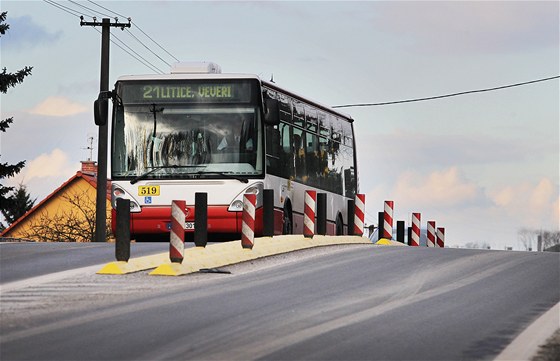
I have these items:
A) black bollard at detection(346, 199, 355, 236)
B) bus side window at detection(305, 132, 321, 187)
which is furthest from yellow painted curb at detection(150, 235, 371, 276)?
black bollard at detection(346, 199, 355, 236)

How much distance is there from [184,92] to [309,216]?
4.17 m

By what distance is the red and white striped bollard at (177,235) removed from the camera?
17.8m

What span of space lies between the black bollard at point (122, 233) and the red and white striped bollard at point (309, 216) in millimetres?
6483

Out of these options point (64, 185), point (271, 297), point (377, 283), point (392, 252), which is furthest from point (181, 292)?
point (64, 185)

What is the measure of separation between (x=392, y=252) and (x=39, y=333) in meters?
11.0

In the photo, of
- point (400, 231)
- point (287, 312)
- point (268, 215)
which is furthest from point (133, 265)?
point (400, 231)

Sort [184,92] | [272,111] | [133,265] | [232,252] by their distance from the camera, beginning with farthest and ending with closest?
1. [184,92]
2. [272,111]
3. [232,252]
4. [133,265]

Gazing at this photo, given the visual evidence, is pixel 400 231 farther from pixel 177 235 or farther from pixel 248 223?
pixel 177 235

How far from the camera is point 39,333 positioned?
11.3 meters

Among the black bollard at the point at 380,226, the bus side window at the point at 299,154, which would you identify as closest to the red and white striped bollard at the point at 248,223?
the bus side window at the point at 299,154

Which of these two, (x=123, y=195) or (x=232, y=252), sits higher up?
(x=123, y=195)

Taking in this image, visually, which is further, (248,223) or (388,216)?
(388,216)

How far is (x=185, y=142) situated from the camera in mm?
25719

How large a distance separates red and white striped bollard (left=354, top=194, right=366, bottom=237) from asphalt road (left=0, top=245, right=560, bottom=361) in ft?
32.8
